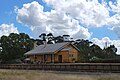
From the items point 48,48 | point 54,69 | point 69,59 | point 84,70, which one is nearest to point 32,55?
point 48,48

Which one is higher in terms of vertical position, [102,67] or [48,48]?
[48,48]

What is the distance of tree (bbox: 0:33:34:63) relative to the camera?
79.6 m

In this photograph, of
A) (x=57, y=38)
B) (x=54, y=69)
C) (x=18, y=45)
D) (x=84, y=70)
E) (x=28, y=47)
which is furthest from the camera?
(x=57, y=38)

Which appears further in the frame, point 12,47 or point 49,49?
point 12,47

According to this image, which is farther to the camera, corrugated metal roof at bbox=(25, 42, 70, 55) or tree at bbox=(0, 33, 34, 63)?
tree at bbox=(0, 33, 34, 63)

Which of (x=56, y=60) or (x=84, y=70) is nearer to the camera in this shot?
(x=84, y=70)

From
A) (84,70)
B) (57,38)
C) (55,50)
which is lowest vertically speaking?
(84,70)

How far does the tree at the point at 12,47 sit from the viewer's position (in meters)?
79.6

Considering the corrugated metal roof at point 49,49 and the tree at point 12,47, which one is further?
the tree at point 12,47

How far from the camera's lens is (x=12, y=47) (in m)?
79.9

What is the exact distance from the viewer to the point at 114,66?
3688cm

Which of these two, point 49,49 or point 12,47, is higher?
point 12,47

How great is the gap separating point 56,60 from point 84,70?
2838 centimetres

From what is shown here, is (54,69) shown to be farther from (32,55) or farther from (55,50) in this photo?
(32,55)
